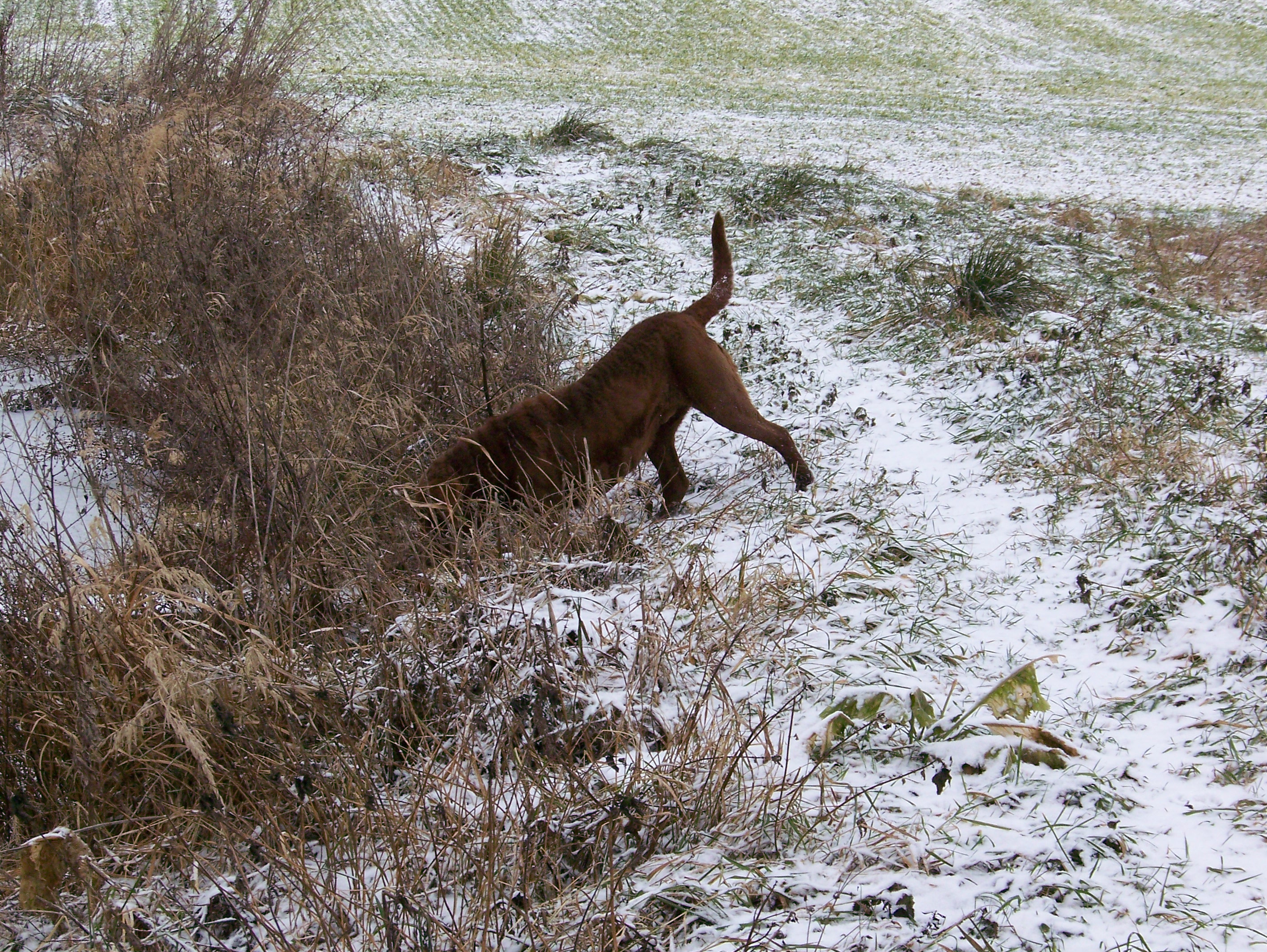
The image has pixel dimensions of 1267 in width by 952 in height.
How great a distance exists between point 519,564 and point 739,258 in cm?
506

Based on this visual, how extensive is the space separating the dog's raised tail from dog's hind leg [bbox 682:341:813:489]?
0.19 meters

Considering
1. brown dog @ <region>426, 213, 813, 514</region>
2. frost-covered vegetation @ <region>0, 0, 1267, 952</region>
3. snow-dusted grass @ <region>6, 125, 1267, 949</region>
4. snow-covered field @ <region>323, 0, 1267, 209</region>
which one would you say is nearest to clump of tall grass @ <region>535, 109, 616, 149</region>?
snow-covered field @ <region>323, 0, 1267, 209</region>

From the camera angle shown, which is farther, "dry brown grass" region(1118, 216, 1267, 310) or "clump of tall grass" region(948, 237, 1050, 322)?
"dry brown grass" region(1118, 216, 1267, 310)

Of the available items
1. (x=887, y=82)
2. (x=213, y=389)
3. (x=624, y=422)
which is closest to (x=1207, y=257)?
(x=624, y=422)

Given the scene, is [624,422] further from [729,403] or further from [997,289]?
[997,289]

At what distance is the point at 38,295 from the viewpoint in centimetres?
470

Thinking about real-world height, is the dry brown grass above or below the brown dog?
above

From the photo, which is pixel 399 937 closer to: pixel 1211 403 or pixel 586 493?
pixel 586 493

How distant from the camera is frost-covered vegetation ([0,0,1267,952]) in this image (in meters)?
2.12

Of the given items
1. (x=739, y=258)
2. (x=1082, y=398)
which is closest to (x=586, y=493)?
(x=1082, y=398)

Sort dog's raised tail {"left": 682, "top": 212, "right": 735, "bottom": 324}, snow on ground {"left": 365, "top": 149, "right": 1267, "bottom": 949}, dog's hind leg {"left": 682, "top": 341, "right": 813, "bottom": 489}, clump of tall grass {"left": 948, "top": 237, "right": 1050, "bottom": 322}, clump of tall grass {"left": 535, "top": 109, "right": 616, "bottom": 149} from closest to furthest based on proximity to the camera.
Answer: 1. snow on ground {"left": 365, "top": 149, "right": 1267, "bottom": 949}
2. dog's hind leg {"left": 682, "top": 341, "right": 813, "bottom": 489}
3. dog's raised tail {"left": 682, "top": 212, "right": 735, "bottom": 324}
4. clump of tall grass {"left": 948, "top": 237, "right": 1050, "bottom": 322}
5. clump of tall grass {"left": 535, "top": 109, "right": 616, "bottom": 149}

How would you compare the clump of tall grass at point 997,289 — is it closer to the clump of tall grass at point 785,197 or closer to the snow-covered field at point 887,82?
the clump of tall grass at point 785,197

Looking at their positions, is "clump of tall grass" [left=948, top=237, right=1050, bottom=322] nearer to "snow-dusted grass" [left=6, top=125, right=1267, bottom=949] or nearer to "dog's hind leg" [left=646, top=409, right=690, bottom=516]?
"snow-dusted grass" [left=6, top=125, right=1267, bottom=949]

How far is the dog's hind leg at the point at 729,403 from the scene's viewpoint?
171 inches
